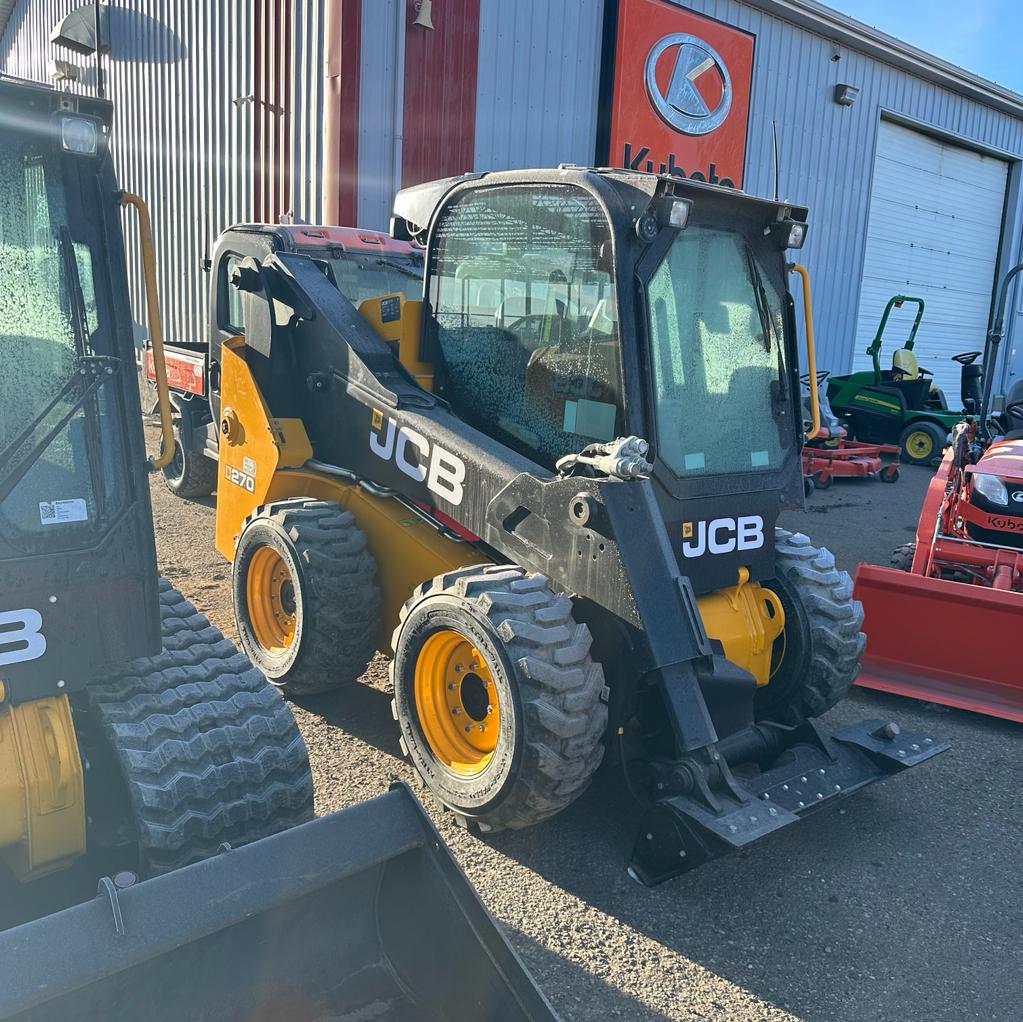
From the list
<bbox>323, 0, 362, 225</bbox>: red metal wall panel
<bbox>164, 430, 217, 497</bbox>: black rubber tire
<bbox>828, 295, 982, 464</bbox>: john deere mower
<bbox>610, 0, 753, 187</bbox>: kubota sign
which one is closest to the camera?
<bbox>164, 430, 217, 497</bbox>: black rubber tire

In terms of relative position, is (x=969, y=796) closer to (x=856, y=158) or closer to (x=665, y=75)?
(x=665, y=75)

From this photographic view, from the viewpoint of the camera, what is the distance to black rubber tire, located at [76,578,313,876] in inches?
92.0

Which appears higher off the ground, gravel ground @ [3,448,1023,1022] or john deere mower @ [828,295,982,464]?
john deere mower @ [828,295,982,464]

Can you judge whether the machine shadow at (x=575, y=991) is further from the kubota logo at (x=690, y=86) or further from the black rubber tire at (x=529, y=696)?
the kubota logo at (x=690, y=86)

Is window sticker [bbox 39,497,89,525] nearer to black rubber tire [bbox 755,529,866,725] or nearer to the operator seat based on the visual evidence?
black rubber tire [bbox 755,529,866,725]

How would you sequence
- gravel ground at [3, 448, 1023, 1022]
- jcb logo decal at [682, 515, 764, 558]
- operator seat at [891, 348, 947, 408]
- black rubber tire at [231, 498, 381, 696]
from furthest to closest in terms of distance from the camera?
operator seat at [891, 348, 947, 408], black rubber tire at [231, 498, 381, 696], jcb logo decal at [682, 515, 764, 558], gravel ground at [3, 448, 1023, 1022]

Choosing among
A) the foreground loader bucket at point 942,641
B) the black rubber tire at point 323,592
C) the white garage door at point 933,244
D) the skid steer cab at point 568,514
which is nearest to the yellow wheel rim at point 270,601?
the skid steer cab at point 568,514

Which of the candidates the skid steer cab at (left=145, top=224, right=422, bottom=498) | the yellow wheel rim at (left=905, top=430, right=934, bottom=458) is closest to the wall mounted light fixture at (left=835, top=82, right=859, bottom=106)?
the yellow wheel rim at (left=905, top=430, right=934, bottom=458)

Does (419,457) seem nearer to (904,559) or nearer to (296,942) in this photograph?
(296,942)

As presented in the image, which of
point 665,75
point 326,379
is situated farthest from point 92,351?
point 665,75

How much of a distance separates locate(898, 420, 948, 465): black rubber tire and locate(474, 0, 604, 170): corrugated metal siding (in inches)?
239

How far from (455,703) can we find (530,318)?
1.65 meters

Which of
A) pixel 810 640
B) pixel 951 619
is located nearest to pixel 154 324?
pixel 810 640

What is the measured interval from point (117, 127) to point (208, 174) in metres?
3.44
